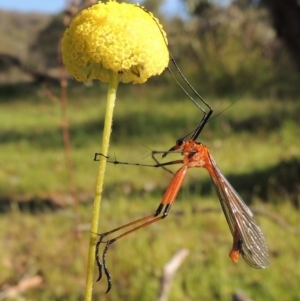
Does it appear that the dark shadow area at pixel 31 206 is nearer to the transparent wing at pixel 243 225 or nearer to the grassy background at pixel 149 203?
the grassy background at pixel 149 203

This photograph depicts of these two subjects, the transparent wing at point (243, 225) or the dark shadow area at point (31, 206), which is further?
the dark shadow area at point (31, 206)

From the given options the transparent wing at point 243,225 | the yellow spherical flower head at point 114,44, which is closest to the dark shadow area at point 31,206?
the transparent wing at point 243,225

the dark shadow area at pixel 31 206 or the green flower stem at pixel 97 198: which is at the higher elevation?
the dark shadow area at pixel 31 206

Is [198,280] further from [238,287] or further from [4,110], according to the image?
[4,110]

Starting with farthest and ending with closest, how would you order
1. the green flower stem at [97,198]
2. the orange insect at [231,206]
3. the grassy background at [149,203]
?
the grassy background at [149,203], the orange insect at [231,206], the green flower stem at [97,198]

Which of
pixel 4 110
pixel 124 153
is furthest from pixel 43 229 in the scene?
pixel 4 110

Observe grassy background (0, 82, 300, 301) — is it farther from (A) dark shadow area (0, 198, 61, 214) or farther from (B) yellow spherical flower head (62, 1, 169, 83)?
(B) yellow spherical flower head (62, 1, 169, 83)

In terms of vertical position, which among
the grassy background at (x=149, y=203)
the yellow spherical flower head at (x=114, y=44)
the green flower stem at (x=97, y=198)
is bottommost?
the green flower stem at (x=97, y=198)

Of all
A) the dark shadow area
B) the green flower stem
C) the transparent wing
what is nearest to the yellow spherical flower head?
the green flower stem
